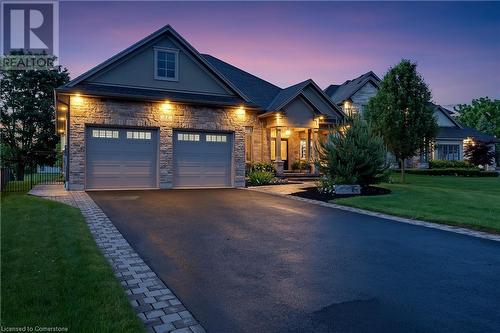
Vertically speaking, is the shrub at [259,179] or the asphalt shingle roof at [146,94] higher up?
the asphalt shingle roof at [146,94]

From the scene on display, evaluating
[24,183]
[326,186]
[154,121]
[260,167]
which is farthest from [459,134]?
[24,183]

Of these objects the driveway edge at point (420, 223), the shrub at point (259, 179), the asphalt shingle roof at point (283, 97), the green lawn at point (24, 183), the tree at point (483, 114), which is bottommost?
the driveway edge at point (420, 223)

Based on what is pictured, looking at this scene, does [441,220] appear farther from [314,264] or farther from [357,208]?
[314,264]

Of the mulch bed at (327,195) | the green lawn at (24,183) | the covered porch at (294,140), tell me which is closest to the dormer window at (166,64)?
the covered porch at (294,140)

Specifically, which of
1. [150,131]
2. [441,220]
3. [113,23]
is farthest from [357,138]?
[113,23]

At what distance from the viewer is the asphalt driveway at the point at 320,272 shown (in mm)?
3361

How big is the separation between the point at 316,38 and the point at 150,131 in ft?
44.5

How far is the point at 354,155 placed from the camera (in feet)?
46.3

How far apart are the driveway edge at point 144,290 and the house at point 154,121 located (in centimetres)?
848

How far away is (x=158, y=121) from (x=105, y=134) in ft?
7.78

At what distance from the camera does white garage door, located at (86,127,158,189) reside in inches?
594

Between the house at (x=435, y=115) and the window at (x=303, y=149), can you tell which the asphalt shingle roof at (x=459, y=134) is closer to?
the house at (x=435, y=115)

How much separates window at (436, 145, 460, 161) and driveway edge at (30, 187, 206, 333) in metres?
33.0

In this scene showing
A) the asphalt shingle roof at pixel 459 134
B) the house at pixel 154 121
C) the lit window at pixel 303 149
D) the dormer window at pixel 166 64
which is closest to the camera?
the house at pixel 154 121
